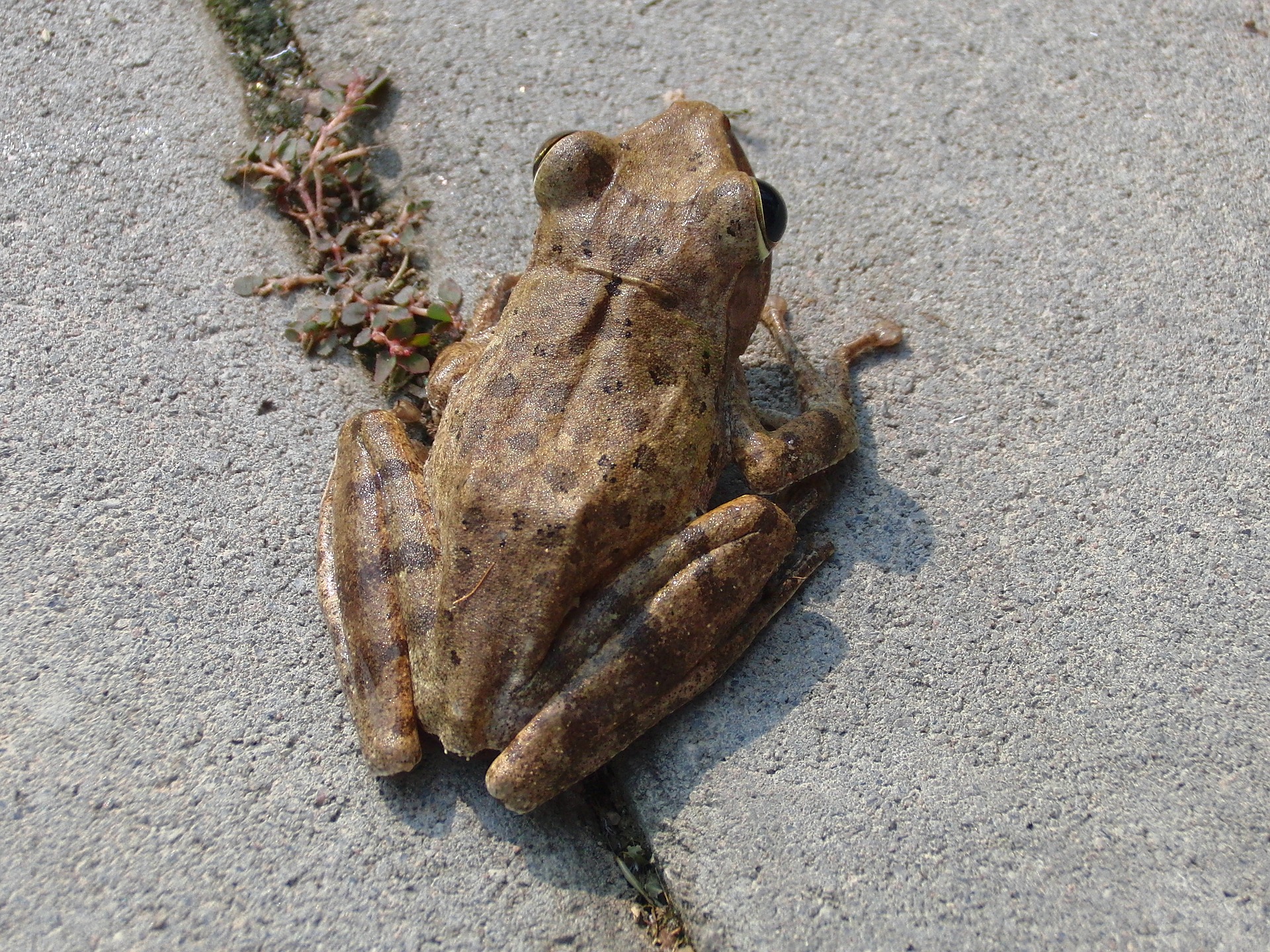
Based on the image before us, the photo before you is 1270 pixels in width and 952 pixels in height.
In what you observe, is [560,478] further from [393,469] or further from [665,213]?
[665,213]

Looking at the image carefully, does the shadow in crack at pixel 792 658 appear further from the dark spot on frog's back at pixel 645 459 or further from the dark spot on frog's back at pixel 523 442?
the dark spot on frog's back at pixel 523 442

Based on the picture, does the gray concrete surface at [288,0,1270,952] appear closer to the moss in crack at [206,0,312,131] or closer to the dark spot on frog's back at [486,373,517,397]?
the moss in crack at [206,0,312,131]

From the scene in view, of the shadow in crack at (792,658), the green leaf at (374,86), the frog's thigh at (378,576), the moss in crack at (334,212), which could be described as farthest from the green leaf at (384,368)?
the shadow in crack at (792,658)

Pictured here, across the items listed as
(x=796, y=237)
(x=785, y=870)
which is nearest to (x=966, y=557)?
(x=785, y=870)

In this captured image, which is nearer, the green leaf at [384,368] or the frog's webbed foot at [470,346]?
the frog's webbed foot at [470,346]

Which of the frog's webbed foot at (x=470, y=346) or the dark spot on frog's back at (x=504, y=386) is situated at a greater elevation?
the dark spot on frog's back at (x=504, y=386)

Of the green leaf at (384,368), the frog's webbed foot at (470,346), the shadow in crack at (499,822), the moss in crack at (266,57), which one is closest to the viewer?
the shadow in crack at (499,822)
